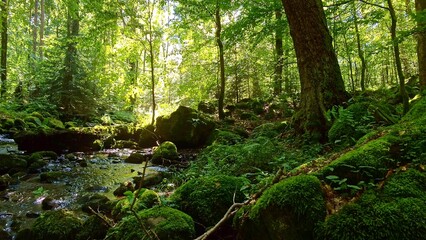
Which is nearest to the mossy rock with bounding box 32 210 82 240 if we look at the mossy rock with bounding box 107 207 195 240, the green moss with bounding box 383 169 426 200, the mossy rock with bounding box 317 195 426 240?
the mossy rock with bounding box 107 207 195 240

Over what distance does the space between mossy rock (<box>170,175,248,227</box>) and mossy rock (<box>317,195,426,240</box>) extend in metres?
1.38

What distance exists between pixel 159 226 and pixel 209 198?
75cm

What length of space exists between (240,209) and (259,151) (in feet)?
8.66

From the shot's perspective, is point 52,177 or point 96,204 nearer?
point 96,204

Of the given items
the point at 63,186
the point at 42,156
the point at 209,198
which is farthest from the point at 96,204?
the point at 42,156

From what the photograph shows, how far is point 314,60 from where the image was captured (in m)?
5.99

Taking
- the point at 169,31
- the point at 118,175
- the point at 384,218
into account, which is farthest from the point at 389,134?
the point at 169,31

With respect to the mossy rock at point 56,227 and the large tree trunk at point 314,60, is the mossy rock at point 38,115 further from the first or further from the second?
the large tree trunk at point 314,60

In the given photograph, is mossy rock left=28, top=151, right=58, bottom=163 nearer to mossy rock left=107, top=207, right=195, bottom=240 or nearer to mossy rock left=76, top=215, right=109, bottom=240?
mossy rock left=76, top=215, right=109, bottom=240

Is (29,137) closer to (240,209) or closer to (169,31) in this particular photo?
(169,31)

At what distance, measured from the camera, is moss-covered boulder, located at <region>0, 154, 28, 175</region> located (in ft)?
27.7

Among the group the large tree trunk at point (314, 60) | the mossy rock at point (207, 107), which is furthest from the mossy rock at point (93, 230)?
the mossy rock at point (207, 107)

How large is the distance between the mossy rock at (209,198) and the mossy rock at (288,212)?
2.67ft

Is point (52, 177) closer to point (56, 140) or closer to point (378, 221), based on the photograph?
point (56, 140)
